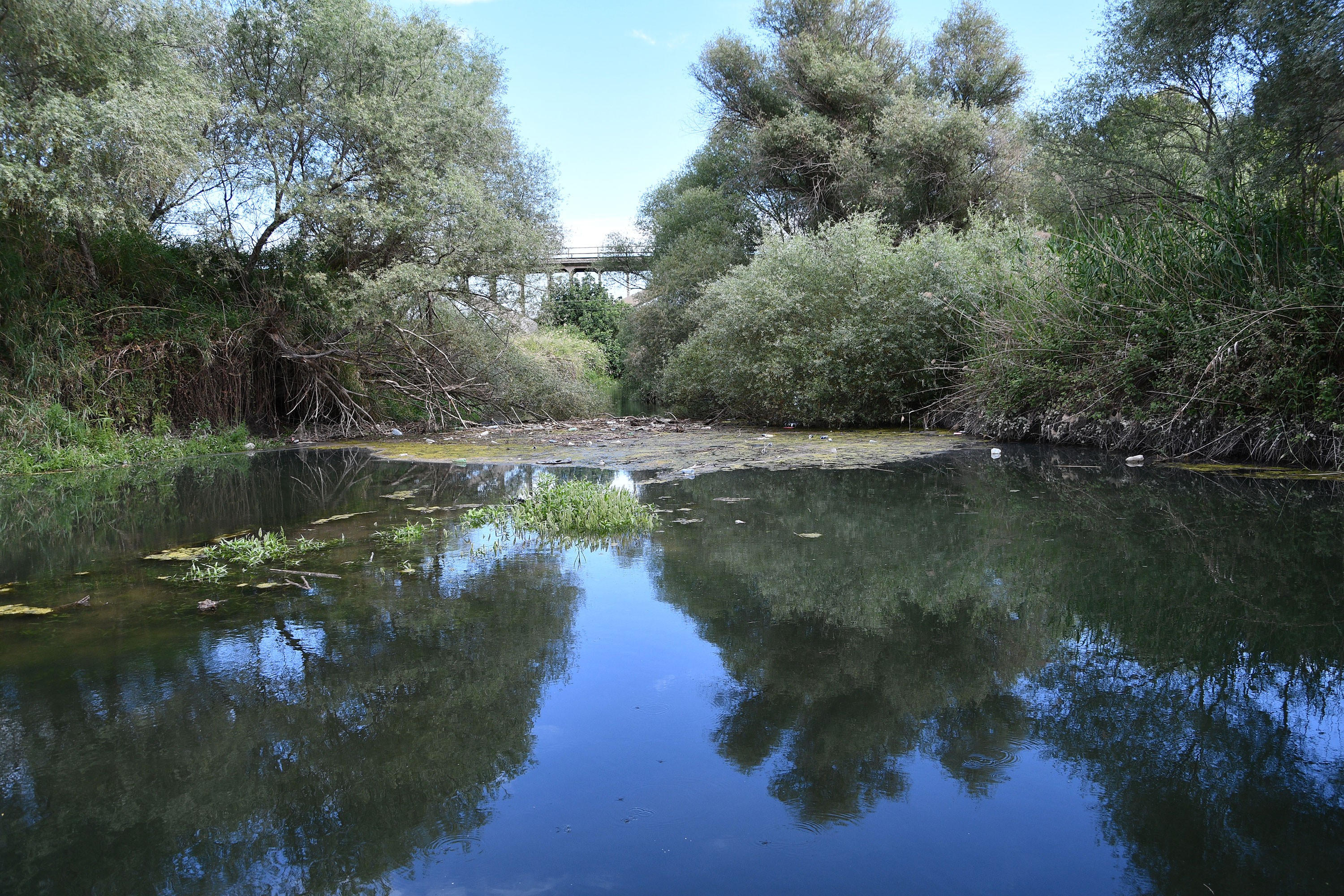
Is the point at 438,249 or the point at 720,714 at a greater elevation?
the point at 438,249

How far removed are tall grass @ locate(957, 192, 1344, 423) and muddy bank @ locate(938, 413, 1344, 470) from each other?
128mm

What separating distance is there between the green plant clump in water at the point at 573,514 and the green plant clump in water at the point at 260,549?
115cm

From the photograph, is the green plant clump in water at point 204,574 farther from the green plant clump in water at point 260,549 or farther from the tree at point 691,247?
the tree at point 691,247

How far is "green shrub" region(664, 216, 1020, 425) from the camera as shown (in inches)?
519

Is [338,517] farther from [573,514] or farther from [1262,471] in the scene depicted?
[1262,471]

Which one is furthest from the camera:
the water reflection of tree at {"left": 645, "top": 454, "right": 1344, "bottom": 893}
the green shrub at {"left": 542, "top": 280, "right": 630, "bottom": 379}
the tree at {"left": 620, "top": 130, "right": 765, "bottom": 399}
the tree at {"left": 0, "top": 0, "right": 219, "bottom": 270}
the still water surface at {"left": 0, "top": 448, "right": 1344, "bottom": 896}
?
the green shrub at {"left": 542, "top": 280, "right": 630, "bottom": 379}

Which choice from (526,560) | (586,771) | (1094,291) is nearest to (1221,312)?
(1094,291)

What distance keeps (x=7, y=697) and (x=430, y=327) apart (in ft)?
41.1

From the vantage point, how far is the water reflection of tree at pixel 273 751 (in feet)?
6.66

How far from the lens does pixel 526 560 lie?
500cm

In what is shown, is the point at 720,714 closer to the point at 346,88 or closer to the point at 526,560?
the point at 526,560

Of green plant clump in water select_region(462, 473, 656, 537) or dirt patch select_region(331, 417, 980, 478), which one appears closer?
green plant clump in water select_region(462, 473, 656, 537)

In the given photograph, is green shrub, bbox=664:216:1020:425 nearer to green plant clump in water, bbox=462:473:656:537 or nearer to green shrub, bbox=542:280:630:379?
green plant clump in water, bbox=462:473:656:537

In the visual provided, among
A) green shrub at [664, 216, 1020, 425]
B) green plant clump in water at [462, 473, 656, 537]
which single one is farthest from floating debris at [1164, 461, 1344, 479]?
green plant clump in water at [462, 473, 656, 537]
